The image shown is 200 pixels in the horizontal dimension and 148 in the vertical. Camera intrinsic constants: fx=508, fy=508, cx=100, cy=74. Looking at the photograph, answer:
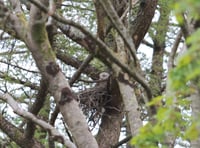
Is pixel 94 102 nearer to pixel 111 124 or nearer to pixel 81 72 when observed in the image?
pixel 111 124

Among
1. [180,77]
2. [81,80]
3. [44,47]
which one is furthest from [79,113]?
[81,80]

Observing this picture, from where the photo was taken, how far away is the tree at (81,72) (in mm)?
3502

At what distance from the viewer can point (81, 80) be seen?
5863mm

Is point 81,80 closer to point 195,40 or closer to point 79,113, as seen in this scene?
point 79,113

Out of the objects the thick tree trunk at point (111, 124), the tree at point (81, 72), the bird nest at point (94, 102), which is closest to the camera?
the tree at point (81, 72)

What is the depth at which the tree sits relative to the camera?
3.50m

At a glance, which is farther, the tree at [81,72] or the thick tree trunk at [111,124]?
the thick tree trunk at [111,124]

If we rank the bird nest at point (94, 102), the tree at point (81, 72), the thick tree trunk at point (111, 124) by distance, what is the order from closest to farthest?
the tree at point (81, 72)
the bird nest at point (94, 102)
the thick tree trunk at point (111, 124)

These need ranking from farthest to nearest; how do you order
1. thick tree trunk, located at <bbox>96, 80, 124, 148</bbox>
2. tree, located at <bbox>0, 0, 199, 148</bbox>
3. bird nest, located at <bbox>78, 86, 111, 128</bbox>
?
thick tree trunk, located at <bbox>96, 80, 124, 148</bbox>, bird nest, located at <bbox>78, 86, 111, 128</bbox>, tree, located at <bbox>0, 0, 199, 148</bbox>

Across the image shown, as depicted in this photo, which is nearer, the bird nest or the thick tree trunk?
the bird nest

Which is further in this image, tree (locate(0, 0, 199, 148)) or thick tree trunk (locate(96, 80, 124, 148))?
thick tree trunk (locate(96, 80, 124, 148))

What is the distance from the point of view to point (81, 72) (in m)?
4.39

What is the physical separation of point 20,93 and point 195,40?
16.1 ft

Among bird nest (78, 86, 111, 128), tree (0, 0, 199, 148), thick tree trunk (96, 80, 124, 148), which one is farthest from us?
thick tree trunk (96, 80, 124, 148)
